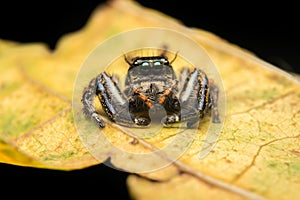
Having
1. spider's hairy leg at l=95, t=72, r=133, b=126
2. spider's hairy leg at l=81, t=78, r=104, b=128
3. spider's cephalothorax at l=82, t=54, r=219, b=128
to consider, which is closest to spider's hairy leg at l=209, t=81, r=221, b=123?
spider's cephalothorax at l=82, t=54, r=219, b=128

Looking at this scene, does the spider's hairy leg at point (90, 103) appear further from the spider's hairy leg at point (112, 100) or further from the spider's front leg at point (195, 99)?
the spider's front leg at point (195, 99)

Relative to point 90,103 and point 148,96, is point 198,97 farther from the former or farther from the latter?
point 90,103

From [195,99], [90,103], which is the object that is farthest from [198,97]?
[90,103]

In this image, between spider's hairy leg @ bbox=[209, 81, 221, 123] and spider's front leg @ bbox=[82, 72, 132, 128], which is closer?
spider's front leg @ bbox=[82, 72, 132, 128]

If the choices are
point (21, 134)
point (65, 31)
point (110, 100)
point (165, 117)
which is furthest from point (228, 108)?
point (65, 31)

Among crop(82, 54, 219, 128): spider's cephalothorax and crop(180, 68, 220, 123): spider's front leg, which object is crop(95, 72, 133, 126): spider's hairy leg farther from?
crop(180, 68, 220, 123): spider's front leg

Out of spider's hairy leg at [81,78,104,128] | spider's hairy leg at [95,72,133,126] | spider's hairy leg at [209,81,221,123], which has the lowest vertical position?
spider's hairy leg at [81,78,104,128]

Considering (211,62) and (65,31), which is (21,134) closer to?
(211,62)
